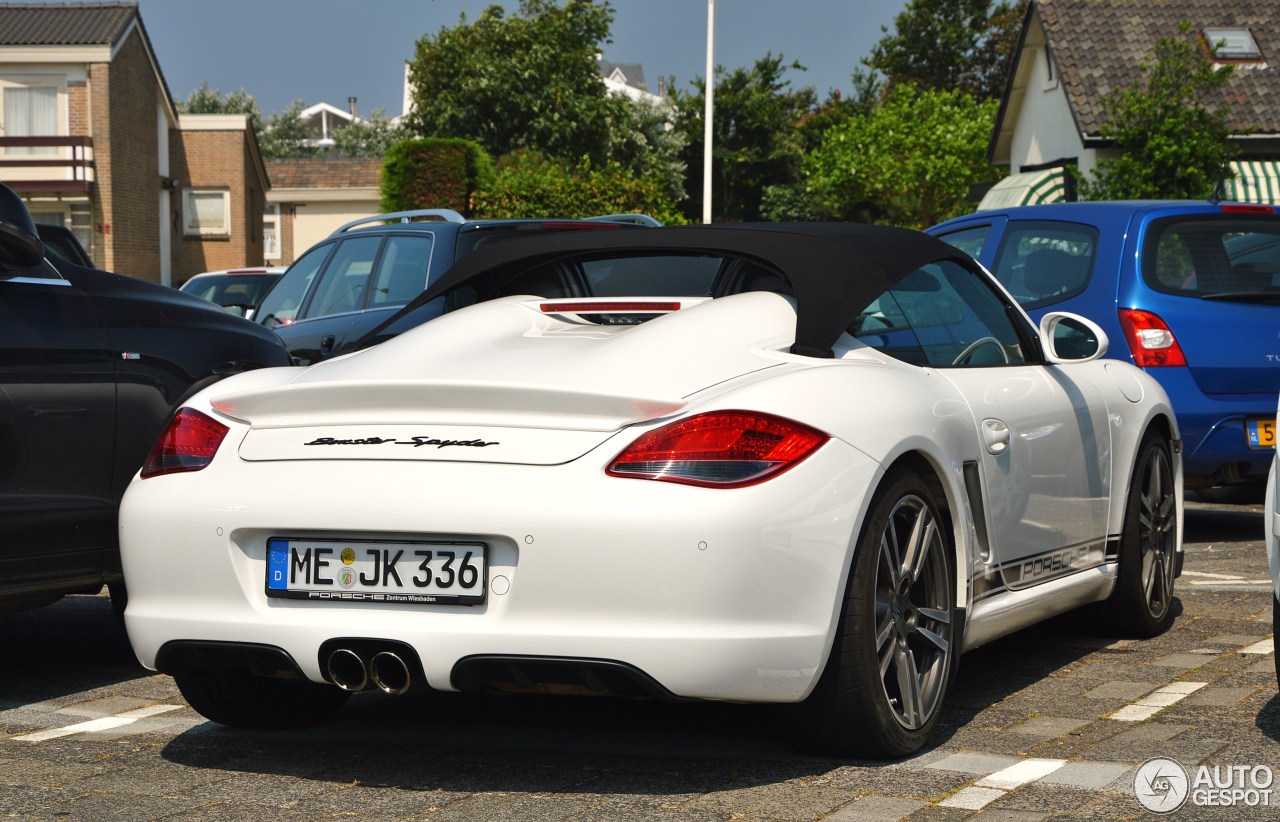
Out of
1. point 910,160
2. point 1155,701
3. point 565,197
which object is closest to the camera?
point 1155,701

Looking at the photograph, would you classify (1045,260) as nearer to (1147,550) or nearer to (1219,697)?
(1147,550)

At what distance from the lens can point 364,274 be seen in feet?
37.9

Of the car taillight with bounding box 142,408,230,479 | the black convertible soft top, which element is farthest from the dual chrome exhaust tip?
the black convertible soft top

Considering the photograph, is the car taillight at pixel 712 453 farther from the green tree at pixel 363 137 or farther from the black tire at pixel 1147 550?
the green tree at pixel 363 137

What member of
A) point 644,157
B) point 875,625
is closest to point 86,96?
point 644,157

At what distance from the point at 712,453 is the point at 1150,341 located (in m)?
5.32

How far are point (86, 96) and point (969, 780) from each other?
1959 inches

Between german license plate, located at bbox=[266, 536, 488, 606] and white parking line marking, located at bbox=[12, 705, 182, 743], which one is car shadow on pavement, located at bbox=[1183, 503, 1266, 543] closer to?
white parking line marking, located at bbox=[12, 705, 182, 743]

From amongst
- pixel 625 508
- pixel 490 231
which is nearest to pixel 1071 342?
pixel 625 508

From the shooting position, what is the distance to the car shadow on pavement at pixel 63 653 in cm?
586

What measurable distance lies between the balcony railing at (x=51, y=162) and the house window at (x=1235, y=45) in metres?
30.6

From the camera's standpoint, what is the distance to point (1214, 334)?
8734 mm

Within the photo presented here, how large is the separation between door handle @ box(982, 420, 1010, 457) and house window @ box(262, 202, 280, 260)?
74.0 meters

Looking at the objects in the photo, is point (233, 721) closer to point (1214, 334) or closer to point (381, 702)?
point (381, 702)
